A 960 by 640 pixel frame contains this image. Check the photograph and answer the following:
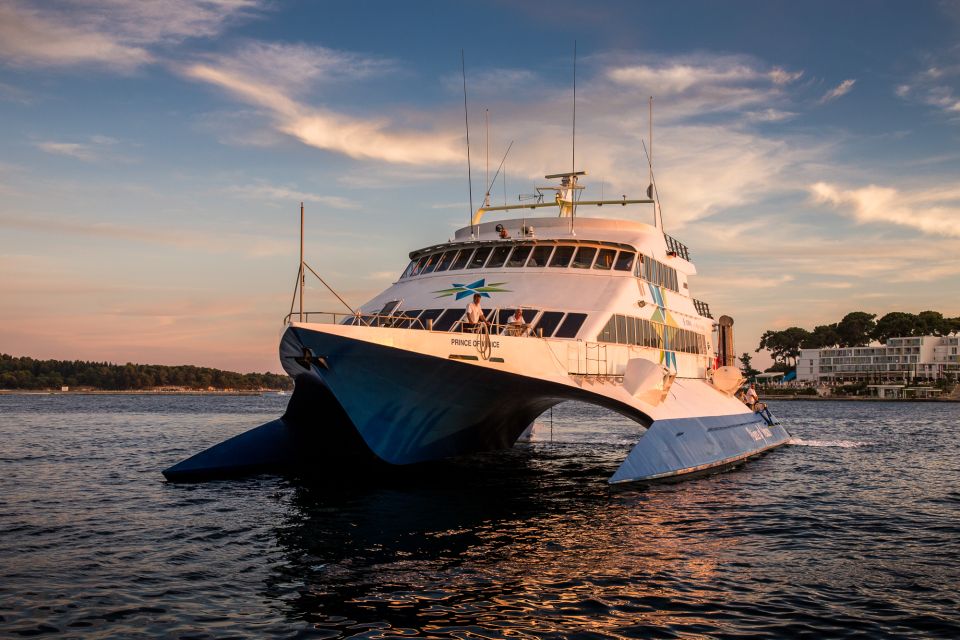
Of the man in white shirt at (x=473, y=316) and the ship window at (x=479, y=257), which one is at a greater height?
the ship window at (x=479, y=257)

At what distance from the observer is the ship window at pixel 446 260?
72.0 feet

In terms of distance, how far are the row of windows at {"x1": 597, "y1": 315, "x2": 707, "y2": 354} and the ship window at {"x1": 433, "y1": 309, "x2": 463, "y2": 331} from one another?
3.43 m

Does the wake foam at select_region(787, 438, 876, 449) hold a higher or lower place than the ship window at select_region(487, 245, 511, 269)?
lower

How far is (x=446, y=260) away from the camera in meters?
22.1

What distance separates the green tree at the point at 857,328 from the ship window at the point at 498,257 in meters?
159

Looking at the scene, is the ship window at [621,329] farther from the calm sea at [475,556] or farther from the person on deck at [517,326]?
the calm sea at [475,556]

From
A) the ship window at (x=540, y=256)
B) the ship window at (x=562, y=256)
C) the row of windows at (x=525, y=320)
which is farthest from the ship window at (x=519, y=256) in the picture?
the row of windows at (x=525, y=320)

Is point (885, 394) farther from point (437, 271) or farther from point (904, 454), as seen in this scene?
point (437, 271)

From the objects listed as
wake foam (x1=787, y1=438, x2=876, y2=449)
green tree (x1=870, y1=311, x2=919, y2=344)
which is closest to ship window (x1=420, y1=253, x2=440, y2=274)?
wake foam (x1=787, y1=438, x2=876, y2=449)

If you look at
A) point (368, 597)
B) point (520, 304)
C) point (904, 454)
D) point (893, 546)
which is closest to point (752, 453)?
point (904, 454)

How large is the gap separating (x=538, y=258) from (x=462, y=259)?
218 centimetres

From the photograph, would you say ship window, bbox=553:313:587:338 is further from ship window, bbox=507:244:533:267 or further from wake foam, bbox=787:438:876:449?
wake foam, bbox=787:438:876:449

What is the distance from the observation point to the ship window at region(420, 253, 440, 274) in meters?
22.4

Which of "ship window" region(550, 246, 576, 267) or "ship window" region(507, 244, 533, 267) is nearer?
"ship window" region(550, 246, 576, 267)
